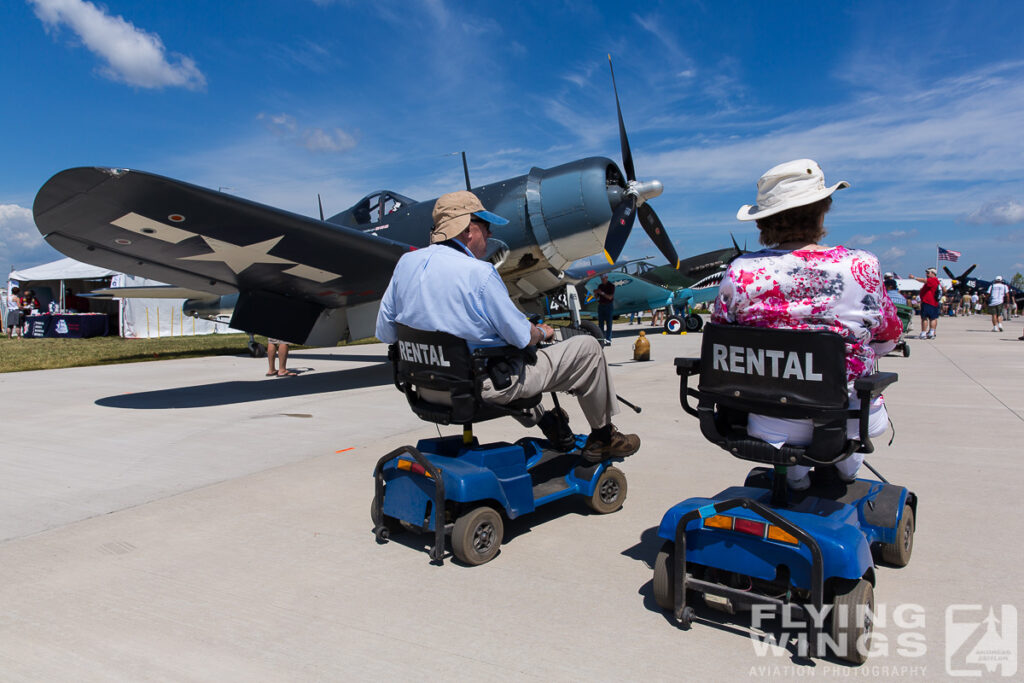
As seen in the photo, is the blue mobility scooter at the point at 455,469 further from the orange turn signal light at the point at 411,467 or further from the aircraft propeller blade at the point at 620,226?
the aircraft propeller blade at the point at 620,226

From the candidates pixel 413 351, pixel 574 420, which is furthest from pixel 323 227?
pixel 413 351

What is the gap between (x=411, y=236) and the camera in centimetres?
958

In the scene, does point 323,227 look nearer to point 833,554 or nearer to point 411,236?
point 411,236

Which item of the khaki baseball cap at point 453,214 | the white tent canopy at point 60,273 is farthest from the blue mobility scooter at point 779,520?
the white tent canopy at point 60,273

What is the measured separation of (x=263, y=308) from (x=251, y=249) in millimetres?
1862

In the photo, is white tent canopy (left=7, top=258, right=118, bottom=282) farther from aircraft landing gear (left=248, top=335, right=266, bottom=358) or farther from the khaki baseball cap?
the khaki baseball cap

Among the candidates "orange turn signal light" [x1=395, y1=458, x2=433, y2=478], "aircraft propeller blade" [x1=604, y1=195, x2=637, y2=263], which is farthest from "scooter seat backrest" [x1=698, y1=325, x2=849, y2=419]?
"aircraft propeller blade" [x1=604, y1=195, x2=637, y2=263]

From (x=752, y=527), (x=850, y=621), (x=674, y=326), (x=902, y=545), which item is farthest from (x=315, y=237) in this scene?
(x=674, y=326)

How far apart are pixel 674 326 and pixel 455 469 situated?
65.1ft

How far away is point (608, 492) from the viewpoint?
321 cm

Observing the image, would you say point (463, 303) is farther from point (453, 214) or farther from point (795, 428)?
point (795, 428)

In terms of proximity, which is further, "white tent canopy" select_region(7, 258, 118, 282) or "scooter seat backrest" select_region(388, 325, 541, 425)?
"white tent canopy" select_region(7, 258, 118, 282)

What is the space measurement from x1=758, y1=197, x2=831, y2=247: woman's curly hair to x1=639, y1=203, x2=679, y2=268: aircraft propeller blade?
7.59m

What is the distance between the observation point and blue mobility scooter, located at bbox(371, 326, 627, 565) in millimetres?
2596
